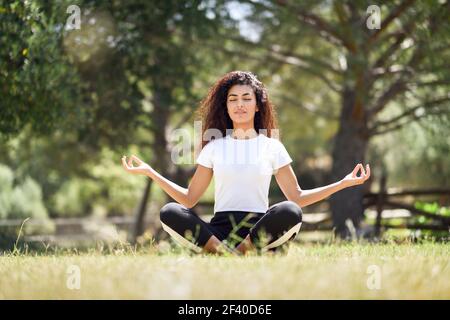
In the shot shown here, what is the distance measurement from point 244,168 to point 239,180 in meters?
0.11

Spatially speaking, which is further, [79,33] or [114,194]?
[114,194]

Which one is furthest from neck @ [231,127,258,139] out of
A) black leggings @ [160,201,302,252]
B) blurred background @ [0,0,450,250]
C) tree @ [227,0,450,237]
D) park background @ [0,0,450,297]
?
tree @ [227,0,450,237]

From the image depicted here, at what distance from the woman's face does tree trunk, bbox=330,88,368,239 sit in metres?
7.71

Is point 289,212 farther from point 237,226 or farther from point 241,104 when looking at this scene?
point 241,104

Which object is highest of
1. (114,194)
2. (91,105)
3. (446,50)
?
(446,50)

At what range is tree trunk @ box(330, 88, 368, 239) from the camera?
12.8 metres

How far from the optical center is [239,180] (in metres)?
5.07

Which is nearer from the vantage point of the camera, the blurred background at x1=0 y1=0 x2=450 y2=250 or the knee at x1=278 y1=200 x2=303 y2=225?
the knee at x1=278 y1=200 x2=303 y2=225

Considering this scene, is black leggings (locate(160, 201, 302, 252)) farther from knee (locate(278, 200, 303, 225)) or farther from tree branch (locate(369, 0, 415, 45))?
tree branch (locate(369, 0, 415, 45))

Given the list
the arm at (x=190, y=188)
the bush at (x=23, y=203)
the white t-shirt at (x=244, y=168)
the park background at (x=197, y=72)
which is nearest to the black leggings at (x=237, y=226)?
the white t-shirt at (x=244, y=168)

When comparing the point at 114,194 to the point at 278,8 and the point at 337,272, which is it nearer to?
the point at 278,8

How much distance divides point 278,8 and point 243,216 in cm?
723

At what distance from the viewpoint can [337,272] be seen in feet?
11.3
